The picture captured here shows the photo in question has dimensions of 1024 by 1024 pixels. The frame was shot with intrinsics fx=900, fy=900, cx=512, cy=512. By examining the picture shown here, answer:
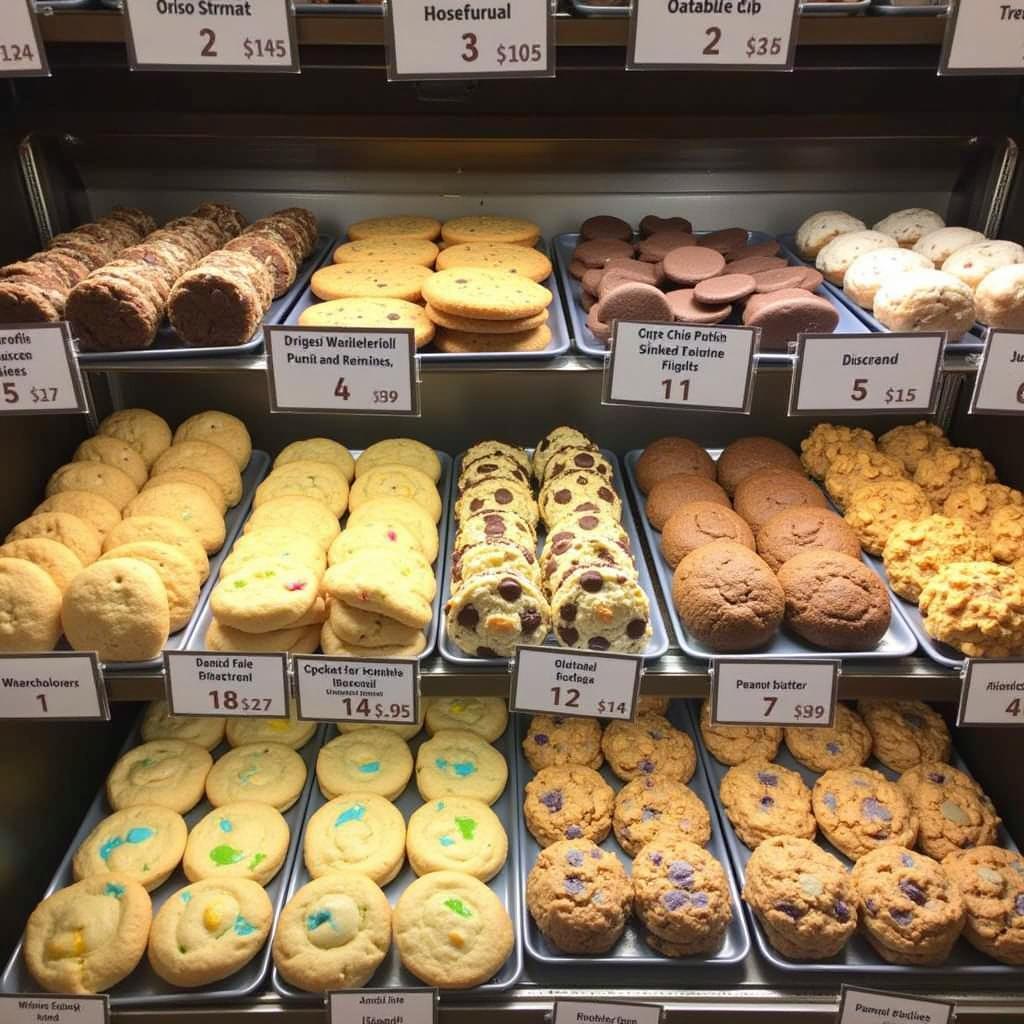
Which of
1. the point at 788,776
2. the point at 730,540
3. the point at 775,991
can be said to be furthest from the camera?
the point at 788,776

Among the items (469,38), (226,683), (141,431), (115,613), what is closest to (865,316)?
(469,38)

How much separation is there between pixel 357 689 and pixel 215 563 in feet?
1.47

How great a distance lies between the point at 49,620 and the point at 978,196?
1941mm

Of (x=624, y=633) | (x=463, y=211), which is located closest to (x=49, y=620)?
(x=624, y=633)

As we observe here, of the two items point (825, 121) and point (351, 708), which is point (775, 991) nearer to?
point (351, 708)

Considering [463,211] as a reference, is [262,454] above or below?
below

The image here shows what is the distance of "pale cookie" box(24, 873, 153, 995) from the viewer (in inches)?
58.3

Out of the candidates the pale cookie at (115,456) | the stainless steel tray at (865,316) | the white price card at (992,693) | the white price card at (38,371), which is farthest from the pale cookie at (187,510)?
the white price card at (992,693)

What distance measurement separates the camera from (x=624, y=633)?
149 cm

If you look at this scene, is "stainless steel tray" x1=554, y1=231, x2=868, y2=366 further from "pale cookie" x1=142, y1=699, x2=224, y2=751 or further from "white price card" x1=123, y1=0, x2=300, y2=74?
"pale cookie" x1=142, y1=699, x2=224, y2=751

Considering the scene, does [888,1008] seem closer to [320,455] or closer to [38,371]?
[320,455]

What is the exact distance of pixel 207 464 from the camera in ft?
6.20

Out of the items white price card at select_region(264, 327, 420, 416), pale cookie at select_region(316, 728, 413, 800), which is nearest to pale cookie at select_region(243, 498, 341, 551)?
white price card at select_region(264, 327, 420, 416)

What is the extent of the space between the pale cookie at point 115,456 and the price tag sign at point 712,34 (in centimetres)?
125
